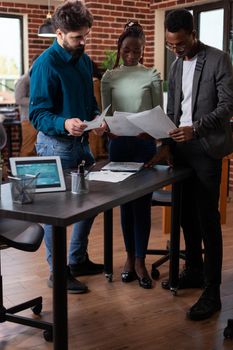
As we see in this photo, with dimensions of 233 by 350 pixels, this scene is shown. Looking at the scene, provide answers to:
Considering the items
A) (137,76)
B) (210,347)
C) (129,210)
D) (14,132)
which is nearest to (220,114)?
(137,76)

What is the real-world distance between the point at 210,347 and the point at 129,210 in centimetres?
92

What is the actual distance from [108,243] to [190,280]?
0.52 metres

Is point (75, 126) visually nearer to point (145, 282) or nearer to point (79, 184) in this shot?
point (79, 184)

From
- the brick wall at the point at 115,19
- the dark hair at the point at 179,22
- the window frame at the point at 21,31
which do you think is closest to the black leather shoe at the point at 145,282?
the dark hair at the point at 179,22

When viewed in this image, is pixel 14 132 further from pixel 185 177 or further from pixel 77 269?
pixel 185 177

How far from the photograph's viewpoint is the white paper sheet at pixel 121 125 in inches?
94.2

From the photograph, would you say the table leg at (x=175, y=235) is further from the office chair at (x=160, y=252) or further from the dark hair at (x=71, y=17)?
the dark hair at (x=71, y=17)

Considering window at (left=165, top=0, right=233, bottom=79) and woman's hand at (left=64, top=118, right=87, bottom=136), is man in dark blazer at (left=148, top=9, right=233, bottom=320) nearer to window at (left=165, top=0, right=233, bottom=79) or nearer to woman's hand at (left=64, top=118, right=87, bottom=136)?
woman's hand at (left=64, top=118, right=87, bottom=136)

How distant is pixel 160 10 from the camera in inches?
247

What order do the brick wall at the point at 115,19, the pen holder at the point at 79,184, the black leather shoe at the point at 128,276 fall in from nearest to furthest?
the pen holder at the point at 79,184 < the black leather shoe at the point at 128,276 < the brick wall at the point at 115,19

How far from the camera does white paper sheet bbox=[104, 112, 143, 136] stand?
7.85ft

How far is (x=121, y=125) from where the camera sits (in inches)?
96.4

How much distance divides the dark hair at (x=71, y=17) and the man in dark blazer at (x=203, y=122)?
1.37 ft

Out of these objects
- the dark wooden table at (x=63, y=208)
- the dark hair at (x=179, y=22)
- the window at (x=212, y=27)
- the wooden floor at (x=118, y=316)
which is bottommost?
the wooden floor at (x=118, y=316)
